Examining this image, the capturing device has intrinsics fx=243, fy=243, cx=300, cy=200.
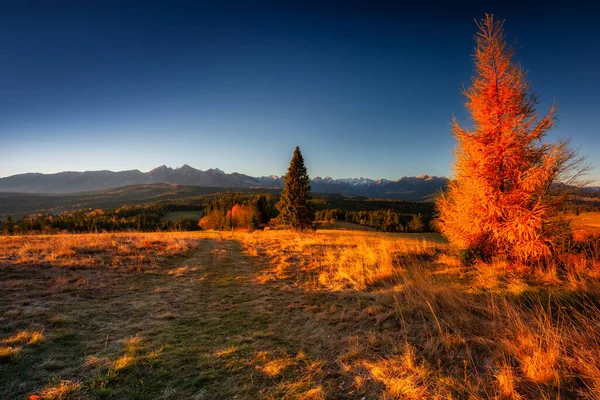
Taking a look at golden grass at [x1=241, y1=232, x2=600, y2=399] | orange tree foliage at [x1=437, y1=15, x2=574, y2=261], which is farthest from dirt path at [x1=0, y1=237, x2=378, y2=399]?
orange tree foliage at [x1=437, y1=15, x2=574, y2=261]

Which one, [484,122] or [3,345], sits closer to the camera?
[3,345]

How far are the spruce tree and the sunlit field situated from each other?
27.7 meters

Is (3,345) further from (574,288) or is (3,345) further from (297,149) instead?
(297,149)

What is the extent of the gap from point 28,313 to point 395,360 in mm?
7369

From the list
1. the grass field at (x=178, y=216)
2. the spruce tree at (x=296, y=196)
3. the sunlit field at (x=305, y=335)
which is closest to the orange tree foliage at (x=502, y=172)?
the sunlit field at (x=305, y=335)

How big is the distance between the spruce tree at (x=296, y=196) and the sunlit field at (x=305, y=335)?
27.7 m

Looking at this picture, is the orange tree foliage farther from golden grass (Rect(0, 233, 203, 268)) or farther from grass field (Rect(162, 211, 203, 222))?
grass field (Rect(162, 211, 203, 222))

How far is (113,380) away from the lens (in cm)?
335

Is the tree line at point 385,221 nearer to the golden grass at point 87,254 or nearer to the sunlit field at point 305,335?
the golden grass at point 87,254

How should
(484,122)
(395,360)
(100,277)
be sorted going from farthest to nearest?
(484,122) < (100,277) < (395,360)

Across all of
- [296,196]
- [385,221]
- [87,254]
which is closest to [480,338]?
[87,254]

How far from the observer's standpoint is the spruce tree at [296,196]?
1423 inches

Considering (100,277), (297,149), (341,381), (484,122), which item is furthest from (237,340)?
(297,149)

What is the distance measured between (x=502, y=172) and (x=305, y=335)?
9177mm
